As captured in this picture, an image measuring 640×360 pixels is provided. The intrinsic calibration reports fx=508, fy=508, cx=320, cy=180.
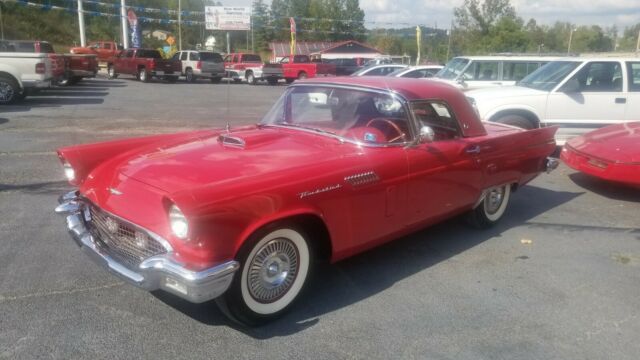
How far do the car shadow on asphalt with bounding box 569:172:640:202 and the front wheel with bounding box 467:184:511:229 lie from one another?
2.16m

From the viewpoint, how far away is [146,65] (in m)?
27.1

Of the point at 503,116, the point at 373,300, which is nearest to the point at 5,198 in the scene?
the point at 373,300

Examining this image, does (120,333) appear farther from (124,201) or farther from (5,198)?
(5,198)

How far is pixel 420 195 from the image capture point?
13.4ft

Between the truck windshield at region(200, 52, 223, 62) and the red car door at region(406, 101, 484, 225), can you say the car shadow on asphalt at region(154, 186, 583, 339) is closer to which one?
the red car door at region(406, 101, 484, 225)

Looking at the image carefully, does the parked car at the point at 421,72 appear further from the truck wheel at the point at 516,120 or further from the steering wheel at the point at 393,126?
the steering wheel at the point at 393,126

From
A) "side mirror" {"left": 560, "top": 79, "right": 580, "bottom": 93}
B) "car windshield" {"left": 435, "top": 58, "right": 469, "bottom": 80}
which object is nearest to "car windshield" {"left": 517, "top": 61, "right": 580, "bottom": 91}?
"side mirror" {"left": 560, "top": 79, "right": 580, "bottom": 93}

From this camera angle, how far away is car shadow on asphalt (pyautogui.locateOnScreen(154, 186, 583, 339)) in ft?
11.1

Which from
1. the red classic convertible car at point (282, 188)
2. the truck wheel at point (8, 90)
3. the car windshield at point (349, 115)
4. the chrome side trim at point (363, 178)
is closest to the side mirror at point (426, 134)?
the red classic convertible car at point (282, 188)

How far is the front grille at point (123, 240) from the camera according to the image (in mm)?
3076

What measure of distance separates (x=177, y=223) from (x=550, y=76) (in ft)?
27.0

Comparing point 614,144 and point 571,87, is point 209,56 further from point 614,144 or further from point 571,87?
point 614,144

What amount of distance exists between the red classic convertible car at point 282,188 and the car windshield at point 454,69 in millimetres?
8679

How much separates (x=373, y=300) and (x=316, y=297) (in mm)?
415
